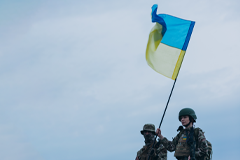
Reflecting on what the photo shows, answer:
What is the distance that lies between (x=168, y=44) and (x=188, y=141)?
10.7ft

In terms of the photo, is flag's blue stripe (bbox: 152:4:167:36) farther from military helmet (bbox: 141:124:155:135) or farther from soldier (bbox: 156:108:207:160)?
military helmet (bbox: 141:124:155:135)

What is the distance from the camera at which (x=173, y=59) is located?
992 cm

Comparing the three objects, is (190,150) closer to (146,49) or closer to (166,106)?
(166,106)

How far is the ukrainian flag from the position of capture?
388 inches

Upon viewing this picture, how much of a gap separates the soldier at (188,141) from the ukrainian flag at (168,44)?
148cm

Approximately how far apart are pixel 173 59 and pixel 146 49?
100cm

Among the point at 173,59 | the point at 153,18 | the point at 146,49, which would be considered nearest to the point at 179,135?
the point at 173,59

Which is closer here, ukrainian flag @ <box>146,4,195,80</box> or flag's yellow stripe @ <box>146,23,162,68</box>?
ukrainian flag @ <box>146,4,195,80</box>

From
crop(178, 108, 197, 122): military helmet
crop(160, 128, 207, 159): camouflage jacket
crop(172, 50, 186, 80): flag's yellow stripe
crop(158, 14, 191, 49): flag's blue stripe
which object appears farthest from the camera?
crop(158, 14, 191, 49): flag's blue stripe

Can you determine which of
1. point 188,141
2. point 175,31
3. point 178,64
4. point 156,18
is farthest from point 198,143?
point 156,18

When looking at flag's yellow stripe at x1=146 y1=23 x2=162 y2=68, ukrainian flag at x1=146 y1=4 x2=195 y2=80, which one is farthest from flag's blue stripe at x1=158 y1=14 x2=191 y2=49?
flag's yellow stripe at x1=146 y1=23 x2=162 y2=68

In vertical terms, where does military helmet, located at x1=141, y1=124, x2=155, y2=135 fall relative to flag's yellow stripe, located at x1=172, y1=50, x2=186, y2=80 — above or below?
below

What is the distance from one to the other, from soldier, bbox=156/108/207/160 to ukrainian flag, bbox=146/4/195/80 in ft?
4.86

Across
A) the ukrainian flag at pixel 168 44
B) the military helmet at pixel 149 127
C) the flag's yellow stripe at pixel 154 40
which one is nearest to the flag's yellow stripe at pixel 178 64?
the ukrainian flag at pixel 168 44
